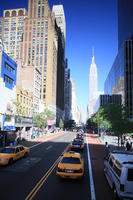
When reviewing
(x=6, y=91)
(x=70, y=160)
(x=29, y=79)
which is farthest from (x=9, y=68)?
(x=70, y=160)

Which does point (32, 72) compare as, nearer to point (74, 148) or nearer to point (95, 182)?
point (74, 148)

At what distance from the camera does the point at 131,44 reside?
214 ft

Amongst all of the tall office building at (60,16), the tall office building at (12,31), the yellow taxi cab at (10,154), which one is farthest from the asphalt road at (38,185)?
the tall office building at (60,16)

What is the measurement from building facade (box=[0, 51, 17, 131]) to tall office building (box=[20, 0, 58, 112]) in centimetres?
5651

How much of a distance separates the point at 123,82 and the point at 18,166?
60.7m

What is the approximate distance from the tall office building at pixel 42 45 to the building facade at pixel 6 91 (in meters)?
56.5

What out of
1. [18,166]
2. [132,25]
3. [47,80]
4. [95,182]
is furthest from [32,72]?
[95,182]

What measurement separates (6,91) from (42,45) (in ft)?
235

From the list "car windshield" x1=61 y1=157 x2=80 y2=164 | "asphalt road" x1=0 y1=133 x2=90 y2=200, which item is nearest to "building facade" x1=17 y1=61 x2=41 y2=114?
"asphalt road" x1=0 y1=133 x2=90 y2=200

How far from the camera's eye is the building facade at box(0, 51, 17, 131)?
117 feet

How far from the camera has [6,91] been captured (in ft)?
132

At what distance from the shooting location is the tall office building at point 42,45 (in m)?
102

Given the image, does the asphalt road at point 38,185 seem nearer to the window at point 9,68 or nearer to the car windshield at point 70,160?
the car windshield at point 70,160

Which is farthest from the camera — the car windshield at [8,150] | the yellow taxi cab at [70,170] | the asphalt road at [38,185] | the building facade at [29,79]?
the building facade at [29,79]
